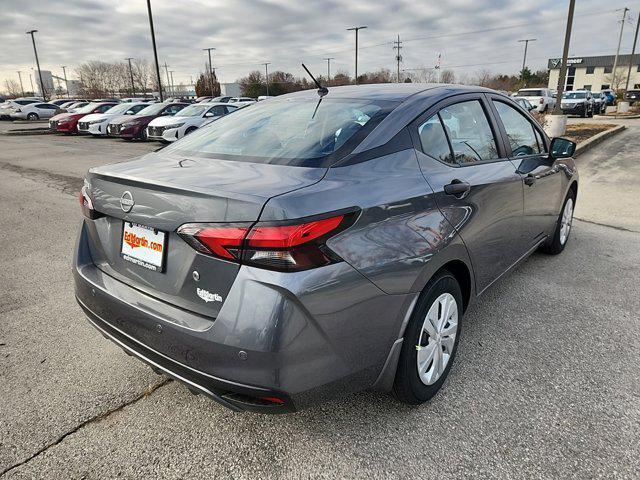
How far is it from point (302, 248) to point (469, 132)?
5.71 feet

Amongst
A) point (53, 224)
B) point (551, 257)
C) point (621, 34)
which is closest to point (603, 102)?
point (621, 34)

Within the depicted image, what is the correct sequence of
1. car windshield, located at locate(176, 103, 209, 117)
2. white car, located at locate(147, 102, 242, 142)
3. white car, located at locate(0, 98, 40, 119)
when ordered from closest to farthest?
white car, located at locate(147, 102, 242, 142), car windshield, located at locate(176, 103, 209, 117), white car, located at locate(0, 98, 40, 119)

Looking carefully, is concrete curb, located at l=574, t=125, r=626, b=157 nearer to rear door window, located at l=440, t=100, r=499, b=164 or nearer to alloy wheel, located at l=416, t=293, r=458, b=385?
rear door window, located at l=440, t=100, r=499, b=164

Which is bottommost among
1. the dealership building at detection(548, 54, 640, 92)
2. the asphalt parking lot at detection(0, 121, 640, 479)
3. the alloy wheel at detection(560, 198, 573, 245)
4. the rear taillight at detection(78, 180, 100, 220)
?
the asphalt parking lot at detection(0, 121, 640, 479)

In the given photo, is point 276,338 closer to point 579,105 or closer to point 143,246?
point 143,246

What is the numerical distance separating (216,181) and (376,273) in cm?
77

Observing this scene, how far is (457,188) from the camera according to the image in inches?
97.3

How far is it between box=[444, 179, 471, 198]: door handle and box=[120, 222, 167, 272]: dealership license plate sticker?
4.68 ft

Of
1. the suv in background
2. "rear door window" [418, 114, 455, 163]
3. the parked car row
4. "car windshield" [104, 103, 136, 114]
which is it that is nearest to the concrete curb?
the parked car row

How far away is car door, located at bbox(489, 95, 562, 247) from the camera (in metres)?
3.38

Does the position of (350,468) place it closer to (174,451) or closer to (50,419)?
(174,451)

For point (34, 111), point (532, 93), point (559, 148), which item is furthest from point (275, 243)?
point (34, 111)

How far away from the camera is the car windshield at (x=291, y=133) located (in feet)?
7.34

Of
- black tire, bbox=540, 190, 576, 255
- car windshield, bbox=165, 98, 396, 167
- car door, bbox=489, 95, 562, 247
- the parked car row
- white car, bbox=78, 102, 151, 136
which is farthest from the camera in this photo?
white car, bbox=78, 102, 151, 136
